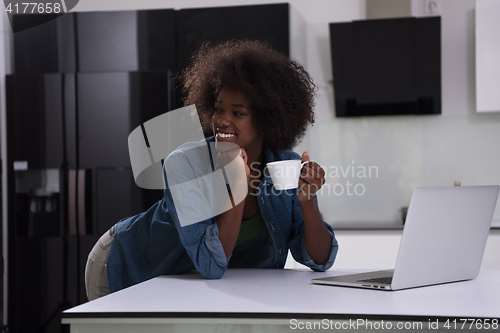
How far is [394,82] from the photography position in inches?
128

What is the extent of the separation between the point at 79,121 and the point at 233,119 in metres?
1.88

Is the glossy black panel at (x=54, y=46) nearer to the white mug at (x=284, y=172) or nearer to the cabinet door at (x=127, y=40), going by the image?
the cabinet door at (x=127, y=40)

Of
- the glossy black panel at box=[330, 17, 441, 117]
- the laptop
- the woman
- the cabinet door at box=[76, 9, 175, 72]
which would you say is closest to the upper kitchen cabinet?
the cabinet door at box=[76, 9, 175, 72]

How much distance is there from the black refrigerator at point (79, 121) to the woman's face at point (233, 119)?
1.53 metres

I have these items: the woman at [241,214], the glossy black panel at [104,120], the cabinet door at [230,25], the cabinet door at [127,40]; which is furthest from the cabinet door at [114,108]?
the woman at [241,214]

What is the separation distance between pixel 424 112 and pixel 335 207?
0.91 m

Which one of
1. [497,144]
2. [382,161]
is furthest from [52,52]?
[497,144]

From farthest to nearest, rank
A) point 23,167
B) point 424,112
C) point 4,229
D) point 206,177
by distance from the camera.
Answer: point 4,229, point 424,112, point 23,167, point 206,177

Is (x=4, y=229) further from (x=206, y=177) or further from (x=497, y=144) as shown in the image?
(x=497, y=144)

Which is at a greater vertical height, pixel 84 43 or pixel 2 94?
pixel 84 43

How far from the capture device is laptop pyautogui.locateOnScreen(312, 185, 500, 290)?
3.45 ft

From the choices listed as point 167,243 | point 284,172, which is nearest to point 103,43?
point 167,243

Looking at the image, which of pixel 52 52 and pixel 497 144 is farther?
pixel 497 144

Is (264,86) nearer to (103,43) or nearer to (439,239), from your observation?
(439,239)
